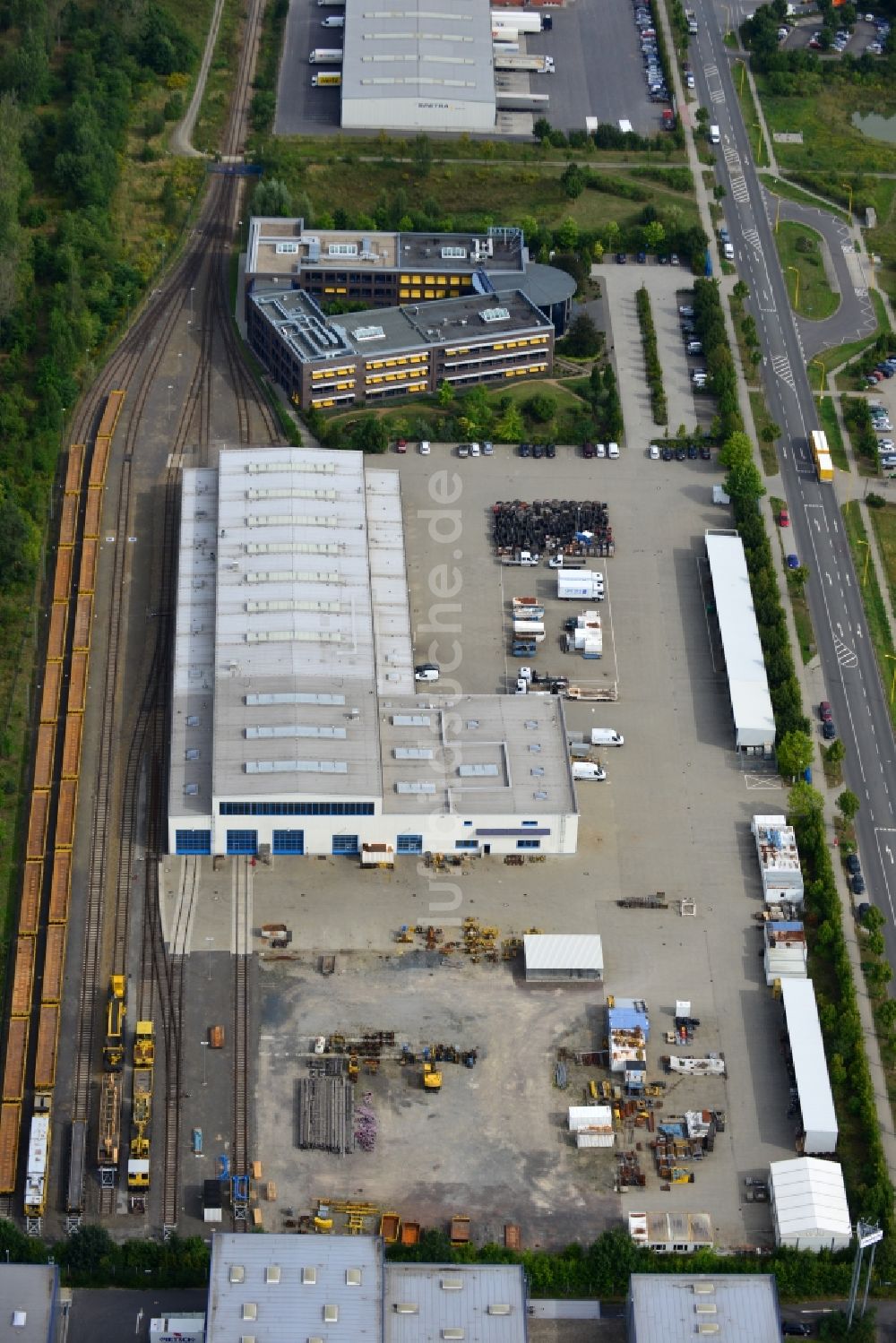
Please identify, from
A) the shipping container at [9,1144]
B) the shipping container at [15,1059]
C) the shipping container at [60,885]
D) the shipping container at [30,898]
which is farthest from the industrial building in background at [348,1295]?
the shipping container at [60,885]

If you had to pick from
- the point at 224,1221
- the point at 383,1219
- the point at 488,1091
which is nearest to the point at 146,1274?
the point at 224,1221

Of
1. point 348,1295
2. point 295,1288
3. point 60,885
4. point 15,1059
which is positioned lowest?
Answer: point 348,1295

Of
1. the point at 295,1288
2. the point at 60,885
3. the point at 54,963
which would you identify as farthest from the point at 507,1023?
the point at 60,885

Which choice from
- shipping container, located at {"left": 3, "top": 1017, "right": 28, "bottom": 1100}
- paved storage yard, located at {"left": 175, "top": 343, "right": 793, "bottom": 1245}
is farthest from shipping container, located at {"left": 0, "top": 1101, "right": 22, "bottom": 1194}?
paved storage yard, located at {"left": 175, "top": 343, "right": 793, "bottom": 1245}

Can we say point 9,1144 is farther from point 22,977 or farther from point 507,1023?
point 507,1023

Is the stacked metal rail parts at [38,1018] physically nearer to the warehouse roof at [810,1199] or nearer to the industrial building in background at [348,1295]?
the industrial building in background at [348,1295]

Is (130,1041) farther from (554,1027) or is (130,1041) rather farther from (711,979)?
(711,979)
